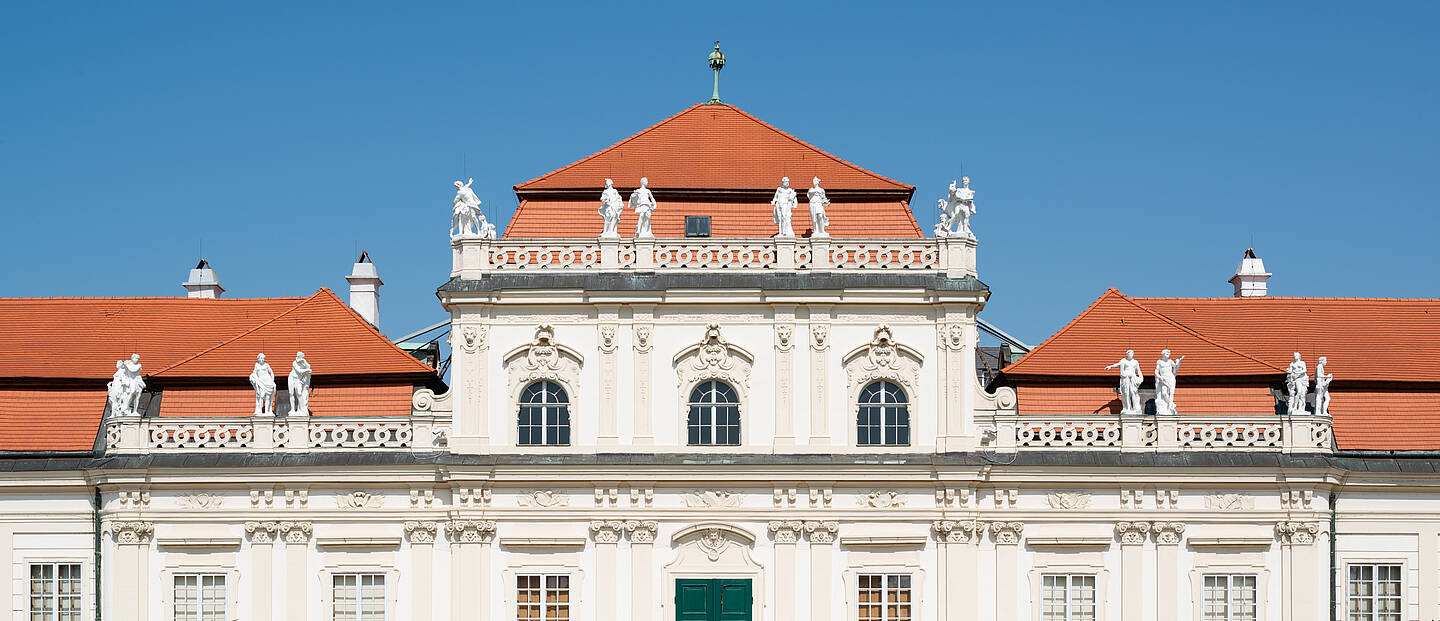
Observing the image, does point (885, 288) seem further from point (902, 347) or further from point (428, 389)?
point (428, 389)

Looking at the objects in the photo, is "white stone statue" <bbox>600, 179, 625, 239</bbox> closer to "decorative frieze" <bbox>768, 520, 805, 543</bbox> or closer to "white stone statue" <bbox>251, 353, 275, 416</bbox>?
"decorative frieze" <bbox>768, 520, 805, 543</bbox>

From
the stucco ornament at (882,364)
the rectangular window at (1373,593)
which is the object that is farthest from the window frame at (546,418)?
the rectangular window at (1373,593)

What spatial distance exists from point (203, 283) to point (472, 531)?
14236 mm

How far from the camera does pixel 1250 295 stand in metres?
46.6

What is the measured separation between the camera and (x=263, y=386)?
36.6m

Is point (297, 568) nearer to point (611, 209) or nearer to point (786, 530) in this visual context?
point (611, 209)

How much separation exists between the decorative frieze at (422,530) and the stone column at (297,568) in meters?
1.93

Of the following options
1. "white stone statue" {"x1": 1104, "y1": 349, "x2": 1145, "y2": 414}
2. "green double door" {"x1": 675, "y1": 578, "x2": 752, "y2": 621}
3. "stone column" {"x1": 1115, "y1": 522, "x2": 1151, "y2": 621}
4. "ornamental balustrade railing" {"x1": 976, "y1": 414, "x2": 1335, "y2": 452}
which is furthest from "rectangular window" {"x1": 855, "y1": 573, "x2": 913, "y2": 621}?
"white stone statue" {"x1": 1104, "y1": 349, "x2": 1145, "y2": 414}

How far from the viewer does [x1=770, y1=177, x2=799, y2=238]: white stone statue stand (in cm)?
3644

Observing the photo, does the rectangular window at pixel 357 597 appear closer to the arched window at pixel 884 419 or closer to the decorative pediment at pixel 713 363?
the decorative pediment at pixel 713 363

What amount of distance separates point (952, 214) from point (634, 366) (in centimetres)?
692

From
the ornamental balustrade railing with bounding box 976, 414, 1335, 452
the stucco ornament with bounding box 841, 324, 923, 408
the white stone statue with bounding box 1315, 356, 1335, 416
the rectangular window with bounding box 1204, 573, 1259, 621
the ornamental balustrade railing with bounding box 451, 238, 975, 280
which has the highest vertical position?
the ornamental balustrade railing with bounding box 451, 238, 975, 280

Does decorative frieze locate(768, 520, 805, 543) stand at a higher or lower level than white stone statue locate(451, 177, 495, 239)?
lower

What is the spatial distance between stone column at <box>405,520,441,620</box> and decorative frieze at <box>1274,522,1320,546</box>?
16382 mm
